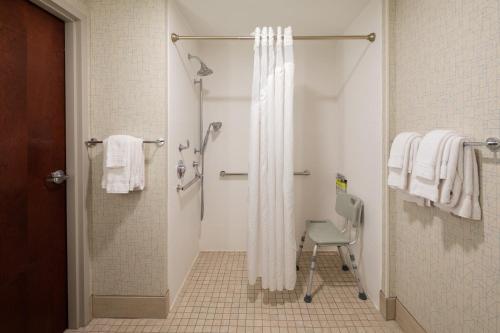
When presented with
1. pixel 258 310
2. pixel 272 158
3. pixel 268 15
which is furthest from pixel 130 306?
pixel 268 15

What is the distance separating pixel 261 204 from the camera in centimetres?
185

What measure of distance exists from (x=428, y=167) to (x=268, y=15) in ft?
5.71

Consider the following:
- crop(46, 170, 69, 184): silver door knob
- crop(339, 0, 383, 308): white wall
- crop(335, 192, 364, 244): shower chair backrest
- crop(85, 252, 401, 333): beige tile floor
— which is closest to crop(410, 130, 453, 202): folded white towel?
crop(339, 0, 383, 308): white wall

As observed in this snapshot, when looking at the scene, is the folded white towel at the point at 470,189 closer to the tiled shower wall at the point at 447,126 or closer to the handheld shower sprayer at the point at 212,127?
the tiled shower wall at the point at 447,126

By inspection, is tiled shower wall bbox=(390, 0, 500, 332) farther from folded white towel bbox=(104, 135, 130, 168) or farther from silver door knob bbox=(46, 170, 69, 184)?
silver door knob bbox=(46, 170, 69, 184)

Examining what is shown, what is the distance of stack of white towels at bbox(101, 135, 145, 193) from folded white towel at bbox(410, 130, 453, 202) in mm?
1569

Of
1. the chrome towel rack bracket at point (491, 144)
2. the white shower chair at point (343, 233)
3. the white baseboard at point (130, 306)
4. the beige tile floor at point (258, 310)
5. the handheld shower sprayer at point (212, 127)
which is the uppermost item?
the handheld shower sprayer at point (212, 127)

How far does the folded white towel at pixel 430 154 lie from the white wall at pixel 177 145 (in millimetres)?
1479

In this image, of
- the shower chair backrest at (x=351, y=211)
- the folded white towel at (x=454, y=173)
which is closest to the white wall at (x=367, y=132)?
the shower chair backrest at (x=351, y=211)

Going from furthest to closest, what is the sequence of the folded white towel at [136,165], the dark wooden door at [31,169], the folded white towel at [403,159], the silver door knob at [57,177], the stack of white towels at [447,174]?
the folded white towel at [136,165], the silver door knob at [57,177], the folded white towel at [403,159], the dark wooden door at [31,169], the stack of white towels at [447,174]

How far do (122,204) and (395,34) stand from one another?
6.98 ft

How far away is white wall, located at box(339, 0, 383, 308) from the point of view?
180 centimetres

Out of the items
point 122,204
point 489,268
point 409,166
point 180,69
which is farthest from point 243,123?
point 489,268

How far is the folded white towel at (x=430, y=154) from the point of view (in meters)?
1.16
